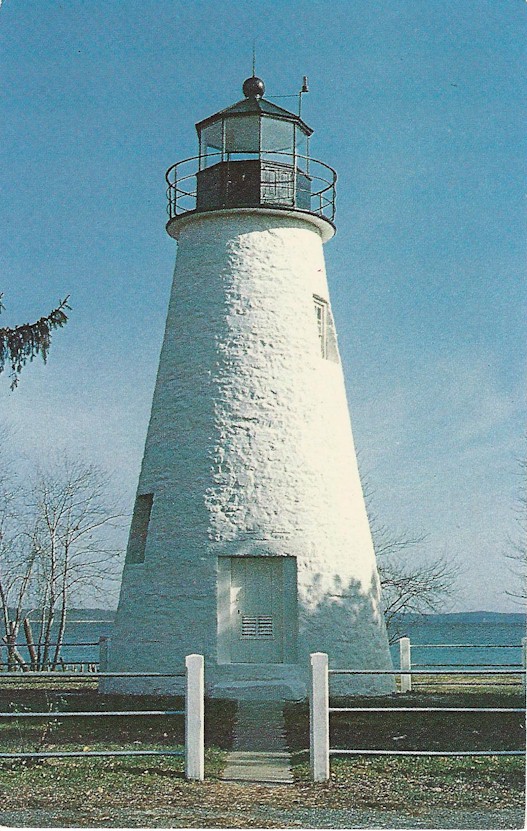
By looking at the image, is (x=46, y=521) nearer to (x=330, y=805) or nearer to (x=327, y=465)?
(x=327, y=465)

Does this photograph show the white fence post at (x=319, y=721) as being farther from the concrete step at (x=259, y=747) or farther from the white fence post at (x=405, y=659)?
the white fence post at (x=405, y=659)

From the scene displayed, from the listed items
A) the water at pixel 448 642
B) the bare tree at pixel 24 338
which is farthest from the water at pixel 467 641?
the bare tree at pixel 24 338

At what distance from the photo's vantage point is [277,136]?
789 inches

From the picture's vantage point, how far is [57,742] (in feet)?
44.1

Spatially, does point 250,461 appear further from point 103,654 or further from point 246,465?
point 103,654

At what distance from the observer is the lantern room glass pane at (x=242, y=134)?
1989 cm

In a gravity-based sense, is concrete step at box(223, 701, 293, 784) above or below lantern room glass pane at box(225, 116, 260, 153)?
below

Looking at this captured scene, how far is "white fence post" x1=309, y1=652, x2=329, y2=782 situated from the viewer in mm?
11016

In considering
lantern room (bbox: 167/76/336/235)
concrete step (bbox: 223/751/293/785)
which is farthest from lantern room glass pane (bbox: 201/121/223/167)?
concrete step (bbox: 223/751/293/785)

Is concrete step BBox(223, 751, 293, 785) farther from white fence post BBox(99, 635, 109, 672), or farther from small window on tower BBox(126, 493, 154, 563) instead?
white fence post BBox(99, 635, 109, 672)

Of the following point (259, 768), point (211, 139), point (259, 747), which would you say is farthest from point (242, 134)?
point (259, 768)

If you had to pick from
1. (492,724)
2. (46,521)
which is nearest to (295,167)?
(492,724)

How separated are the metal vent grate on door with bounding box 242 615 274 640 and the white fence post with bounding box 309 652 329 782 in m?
7.35

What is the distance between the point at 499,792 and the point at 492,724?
4812 millimetres
